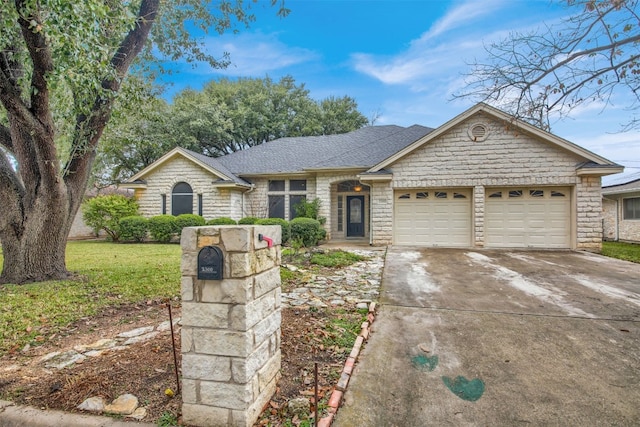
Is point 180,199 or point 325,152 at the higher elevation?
point 325,152

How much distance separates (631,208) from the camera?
46.1ft

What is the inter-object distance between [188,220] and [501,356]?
1272 centimetres

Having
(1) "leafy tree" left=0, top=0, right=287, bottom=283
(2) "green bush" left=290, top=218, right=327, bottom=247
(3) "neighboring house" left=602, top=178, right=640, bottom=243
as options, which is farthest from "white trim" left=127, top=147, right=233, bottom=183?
(3) "neighboring house" left=602, top=178, right=640, bottom=243

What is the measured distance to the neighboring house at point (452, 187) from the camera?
34.5ft

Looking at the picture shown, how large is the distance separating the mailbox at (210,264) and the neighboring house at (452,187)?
9.92 m

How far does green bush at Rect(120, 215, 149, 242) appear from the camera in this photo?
13555mm

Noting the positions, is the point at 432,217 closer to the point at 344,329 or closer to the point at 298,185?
the point at 298,185

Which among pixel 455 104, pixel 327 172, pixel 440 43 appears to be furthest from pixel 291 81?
pixel 455 104

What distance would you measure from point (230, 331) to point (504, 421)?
200 cm

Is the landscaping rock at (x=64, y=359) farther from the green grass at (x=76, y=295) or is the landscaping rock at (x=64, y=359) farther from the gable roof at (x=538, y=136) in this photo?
the gable roof at (x=538, y=136)

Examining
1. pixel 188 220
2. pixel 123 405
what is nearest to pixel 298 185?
pixel 188 220

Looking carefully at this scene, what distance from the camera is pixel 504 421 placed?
7.19 ft

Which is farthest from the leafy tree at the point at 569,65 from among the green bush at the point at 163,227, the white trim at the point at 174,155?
the green bush at the point at 163,227

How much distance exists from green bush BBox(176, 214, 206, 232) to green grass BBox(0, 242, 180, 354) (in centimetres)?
512
